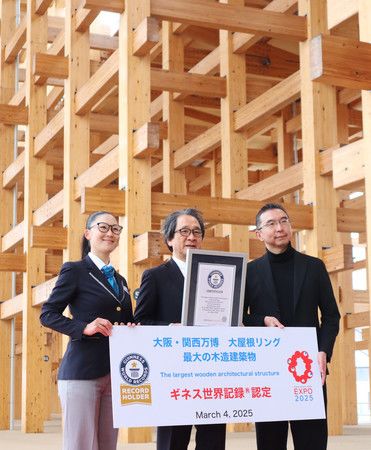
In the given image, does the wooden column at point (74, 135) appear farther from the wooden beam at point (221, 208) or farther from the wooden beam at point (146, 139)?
the wooden beam at point (146, 139)

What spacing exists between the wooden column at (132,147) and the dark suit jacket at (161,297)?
3719 mm

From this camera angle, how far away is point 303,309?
13.4ft

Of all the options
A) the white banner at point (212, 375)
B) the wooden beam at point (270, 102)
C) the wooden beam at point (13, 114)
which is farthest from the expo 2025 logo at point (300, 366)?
the wooden beam at point (13, 114)

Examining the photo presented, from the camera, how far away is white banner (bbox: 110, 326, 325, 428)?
12.0ft

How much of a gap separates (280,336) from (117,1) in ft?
16.8

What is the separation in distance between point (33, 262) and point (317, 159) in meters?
4.01

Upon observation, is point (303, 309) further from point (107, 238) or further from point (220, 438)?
point (107, 238)

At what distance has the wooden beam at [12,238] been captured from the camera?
37.9ft

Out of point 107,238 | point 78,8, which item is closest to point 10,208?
point 78,8

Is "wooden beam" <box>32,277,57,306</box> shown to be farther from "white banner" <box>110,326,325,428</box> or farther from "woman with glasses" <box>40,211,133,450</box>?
"white banner" <box>110,326,325,428</box>

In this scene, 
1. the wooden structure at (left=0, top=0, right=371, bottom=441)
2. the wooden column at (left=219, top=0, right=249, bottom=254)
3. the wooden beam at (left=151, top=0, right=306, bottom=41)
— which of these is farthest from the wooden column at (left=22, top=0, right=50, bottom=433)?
the wooden beam at (left=151, top=0, right=306, bottom=41)

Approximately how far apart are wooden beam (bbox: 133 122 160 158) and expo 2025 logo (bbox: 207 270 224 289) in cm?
385

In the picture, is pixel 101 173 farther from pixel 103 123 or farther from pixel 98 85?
pixel 103 123

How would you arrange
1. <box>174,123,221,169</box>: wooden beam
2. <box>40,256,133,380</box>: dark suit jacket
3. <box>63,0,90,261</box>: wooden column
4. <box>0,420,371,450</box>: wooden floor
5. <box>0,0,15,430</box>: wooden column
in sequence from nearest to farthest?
<box>40,256,133,380</box>: dark suit jacket → <box>0,420,371,450</box>: wooden floor → <box>63,0,90,261</box>: wooden column → <box>174,123,221,169</box>: wooden beam → <box>0,0,15,430</box>: wooden column
